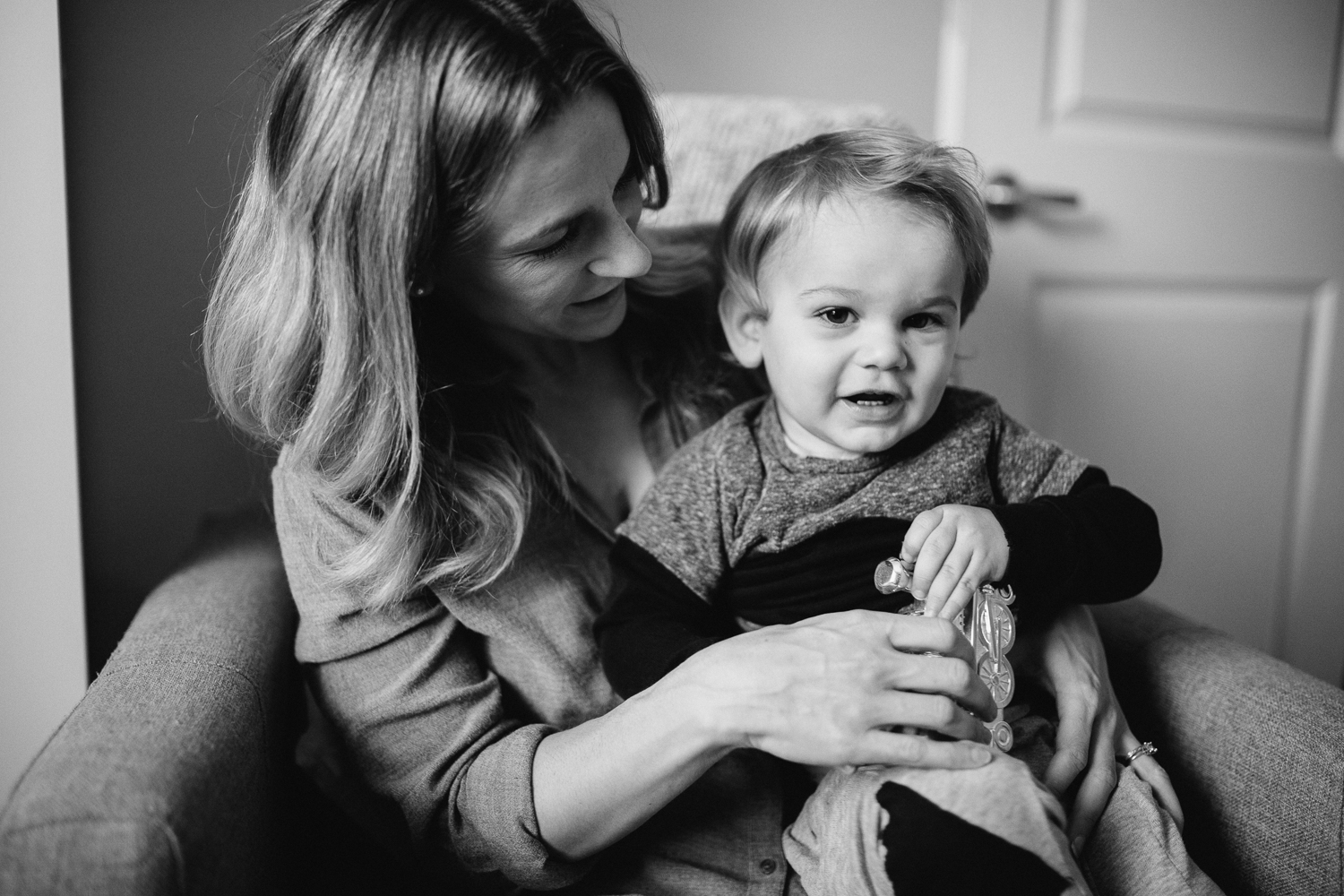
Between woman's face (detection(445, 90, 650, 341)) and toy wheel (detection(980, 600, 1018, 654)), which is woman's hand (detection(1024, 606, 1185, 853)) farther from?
woman's face (detection(445, 90, 650, 341))

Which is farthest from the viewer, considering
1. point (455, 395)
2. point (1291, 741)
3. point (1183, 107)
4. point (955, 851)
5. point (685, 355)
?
point (1183, 107)

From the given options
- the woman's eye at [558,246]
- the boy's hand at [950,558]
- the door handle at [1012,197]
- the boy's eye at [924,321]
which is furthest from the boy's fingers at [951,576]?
the door handle at [1012,197]

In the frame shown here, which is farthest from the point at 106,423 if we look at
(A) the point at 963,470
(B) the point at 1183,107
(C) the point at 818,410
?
(B) the point at 1183,107

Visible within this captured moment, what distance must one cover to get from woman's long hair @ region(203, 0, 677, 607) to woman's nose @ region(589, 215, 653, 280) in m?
0.12

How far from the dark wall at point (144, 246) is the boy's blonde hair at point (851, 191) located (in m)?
0.74

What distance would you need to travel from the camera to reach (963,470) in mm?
884

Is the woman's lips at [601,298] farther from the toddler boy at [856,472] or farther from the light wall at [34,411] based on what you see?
the light wall at [34,411]

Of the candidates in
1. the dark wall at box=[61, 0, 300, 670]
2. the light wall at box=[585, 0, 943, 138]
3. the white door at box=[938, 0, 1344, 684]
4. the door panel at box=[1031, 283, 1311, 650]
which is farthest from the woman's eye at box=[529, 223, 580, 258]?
the door panel at box=[1031, 283, 1311, 650]

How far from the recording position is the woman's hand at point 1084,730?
2.59ft

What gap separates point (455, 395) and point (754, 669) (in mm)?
440

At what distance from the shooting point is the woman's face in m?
0.79

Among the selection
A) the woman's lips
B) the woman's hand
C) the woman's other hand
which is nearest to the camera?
the woman's other hand

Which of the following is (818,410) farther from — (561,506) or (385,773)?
(385,773)

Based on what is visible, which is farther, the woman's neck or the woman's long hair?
the woman's neck
